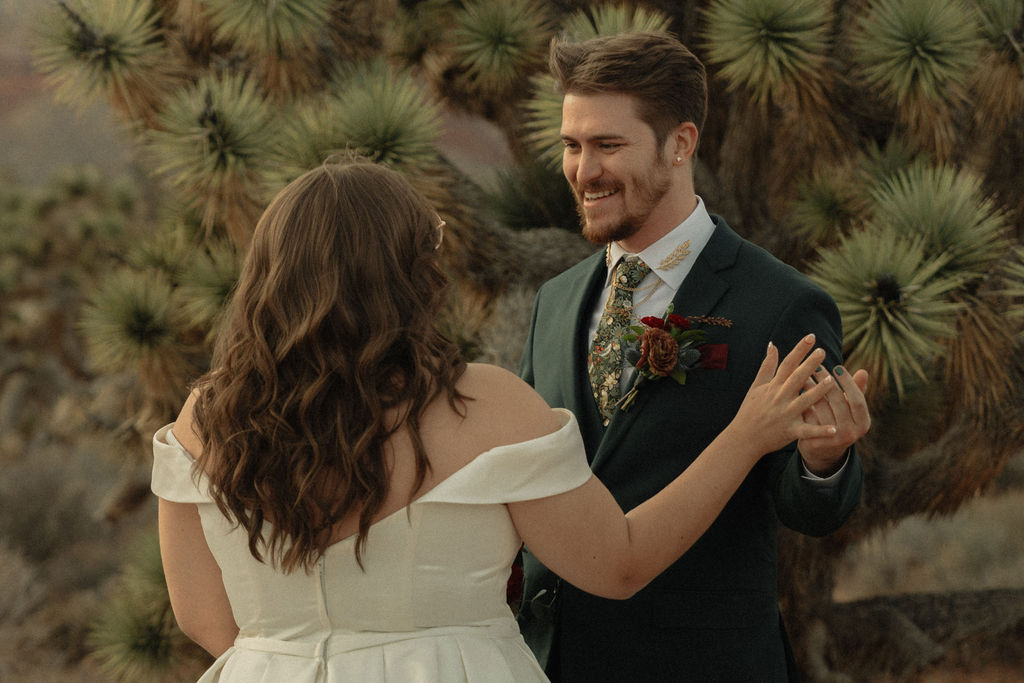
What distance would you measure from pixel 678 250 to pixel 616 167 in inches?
8.7

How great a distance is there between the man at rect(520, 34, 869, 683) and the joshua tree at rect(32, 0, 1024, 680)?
1242 mm

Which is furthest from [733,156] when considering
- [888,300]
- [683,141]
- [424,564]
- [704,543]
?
[424,564]

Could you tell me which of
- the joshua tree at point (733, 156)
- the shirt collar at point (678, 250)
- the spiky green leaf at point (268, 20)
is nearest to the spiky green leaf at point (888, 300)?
the joshua tree at point (733, 156)

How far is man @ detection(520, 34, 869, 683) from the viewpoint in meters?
1.96

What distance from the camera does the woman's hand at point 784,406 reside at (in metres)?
1.56

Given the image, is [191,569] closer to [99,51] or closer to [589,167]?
[589,167]

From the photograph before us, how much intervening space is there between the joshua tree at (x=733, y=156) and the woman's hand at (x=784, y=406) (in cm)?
170

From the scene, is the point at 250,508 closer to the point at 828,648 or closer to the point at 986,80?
the point at 986,80

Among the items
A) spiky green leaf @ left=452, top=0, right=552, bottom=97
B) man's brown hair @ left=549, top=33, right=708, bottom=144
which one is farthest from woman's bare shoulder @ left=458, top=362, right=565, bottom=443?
spiky green leaf @ left=452, top=0, right=552, bottom=97

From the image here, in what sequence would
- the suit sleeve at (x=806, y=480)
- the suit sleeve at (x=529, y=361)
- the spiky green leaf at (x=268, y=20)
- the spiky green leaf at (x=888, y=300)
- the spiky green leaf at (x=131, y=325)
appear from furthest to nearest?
the spiky green leaf at (x=131, y=325) → the spiky green leaf at (x=268, y=20) → the spiky green leaf at (x=888, y=300) → the suit sleeve at (x=529, y=361) → the suit sleeve at (x=806, y=480)

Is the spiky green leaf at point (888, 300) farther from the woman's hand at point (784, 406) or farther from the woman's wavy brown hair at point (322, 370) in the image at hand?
the woman's wavy brown hair at point (322, 370)

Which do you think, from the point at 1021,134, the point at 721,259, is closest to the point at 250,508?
the point at 721,259

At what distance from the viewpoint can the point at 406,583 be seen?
56.9 inches

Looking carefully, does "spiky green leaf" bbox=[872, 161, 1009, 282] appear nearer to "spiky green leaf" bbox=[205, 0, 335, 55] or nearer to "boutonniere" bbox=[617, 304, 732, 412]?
"boutonniere" bbox=[617, 304, 732, 412]
